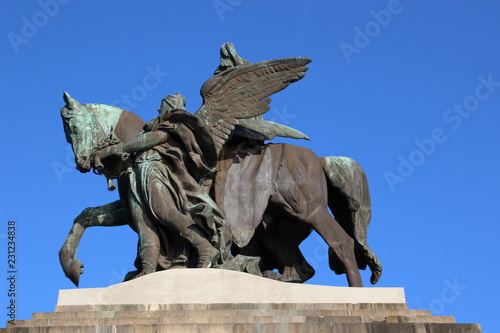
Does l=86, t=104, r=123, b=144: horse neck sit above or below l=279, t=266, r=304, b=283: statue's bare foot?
above

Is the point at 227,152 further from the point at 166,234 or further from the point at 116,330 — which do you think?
the point at 116,330

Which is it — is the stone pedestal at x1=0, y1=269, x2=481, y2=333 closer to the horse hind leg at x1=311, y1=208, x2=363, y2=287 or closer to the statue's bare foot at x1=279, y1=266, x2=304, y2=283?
the horse hind leg at x1=311, y1=208, x2=363, y2=287

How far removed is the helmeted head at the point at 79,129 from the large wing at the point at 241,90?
178 centimetres

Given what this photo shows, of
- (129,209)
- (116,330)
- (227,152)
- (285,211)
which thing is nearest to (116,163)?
(129,209)

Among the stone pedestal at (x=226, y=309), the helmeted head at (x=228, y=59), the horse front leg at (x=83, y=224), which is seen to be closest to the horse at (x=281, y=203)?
the horse front leg at (x=83, y=224)

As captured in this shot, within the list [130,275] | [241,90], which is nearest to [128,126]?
[241,90]

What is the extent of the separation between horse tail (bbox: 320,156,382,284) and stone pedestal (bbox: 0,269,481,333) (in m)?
2.60

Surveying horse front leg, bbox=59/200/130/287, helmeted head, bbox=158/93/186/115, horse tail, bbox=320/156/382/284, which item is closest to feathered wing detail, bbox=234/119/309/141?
horse tail, bbox=320/156/382/284

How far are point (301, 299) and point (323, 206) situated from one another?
2859 millimetres

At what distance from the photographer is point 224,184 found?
13133 millimetres

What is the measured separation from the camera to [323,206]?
42.5 feet

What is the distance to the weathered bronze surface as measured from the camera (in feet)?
39.2

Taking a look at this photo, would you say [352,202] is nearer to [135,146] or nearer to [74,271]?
[135,146]

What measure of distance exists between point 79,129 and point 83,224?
1.53 metres
